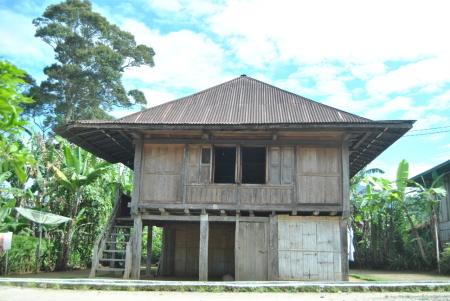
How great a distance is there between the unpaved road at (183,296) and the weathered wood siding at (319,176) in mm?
3614

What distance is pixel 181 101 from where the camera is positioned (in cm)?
1434

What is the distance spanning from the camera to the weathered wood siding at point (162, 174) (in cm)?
1287

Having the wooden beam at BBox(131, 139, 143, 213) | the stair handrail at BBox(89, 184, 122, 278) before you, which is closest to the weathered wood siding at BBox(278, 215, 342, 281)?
the wooden beam at BBox(131, 139, 143, 213)

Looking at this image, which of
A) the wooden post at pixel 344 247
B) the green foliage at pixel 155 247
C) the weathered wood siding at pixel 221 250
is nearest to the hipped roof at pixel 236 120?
the wooden post at pixel 344 247

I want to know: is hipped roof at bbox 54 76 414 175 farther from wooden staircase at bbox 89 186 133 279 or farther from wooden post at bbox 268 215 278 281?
wooden post at bbox 268 215 278 281

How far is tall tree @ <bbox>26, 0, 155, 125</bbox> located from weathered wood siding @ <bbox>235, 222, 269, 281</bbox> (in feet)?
65.9

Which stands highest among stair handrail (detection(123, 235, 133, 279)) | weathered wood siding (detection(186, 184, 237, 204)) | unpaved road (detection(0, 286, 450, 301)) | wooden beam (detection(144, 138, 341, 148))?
wooden beam (detection(144, 138, 341, 148))

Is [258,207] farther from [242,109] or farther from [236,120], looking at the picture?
[242,109]

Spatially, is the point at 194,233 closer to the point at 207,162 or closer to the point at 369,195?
the point at 207,162

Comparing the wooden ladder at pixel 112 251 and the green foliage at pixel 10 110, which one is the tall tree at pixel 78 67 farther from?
the green foliage at pixel 10 110

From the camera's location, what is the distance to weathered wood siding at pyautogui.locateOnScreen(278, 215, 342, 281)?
487 inches

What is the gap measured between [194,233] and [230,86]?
584 centimetres

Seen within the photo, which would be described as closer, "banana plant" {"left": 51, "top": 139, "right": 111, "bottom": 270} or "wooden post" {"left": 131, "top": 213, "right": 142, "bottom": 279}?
"wooden post" {"left": 131, "top": 213, "right": 142, "bottom": 279}

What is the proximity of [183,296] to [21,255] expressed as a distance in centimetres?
873
